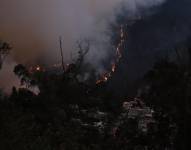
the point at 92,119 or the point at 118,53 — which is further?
the point at 118,53

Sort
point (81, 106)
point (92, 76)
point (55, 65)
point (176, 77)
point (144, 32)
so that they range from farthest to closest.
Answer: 1. point (144, 32)
2. point (55, 65)
3. point (92, 76)
4. point (81, 106)
5. point (176, 77)

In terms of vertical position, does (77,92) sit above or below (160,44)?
below

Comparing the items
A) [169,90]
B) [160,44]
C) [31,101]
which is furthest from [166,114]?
[160,44]

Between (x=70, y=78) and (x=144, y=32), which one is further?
(x=144, y=32)

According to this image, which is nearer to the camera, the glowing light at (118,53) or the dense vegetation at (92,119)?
the dense vegetation at (92,119)

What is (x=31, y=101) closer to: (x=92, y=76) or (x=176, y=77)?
(x=176, y=77)

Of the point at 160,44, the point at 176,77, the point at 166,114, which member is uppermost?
the point at 160,44

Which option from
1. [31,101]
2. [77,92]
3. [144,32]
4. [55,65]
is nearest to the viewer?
[31,101]

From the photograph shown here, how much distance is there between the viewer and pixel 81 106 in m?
28.5

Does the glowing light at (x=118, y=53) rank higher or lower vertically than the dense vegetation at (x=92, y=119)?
higher

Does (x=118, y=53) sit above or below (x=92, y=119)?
above

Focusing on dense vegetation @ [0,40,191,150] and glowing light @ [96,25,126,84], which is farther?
glowing light @ [96,25,126,84]

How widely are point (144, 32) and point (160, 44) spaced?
509cm

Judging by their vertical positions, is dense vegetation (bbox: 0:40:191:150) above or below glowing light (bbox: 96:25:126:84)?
below
